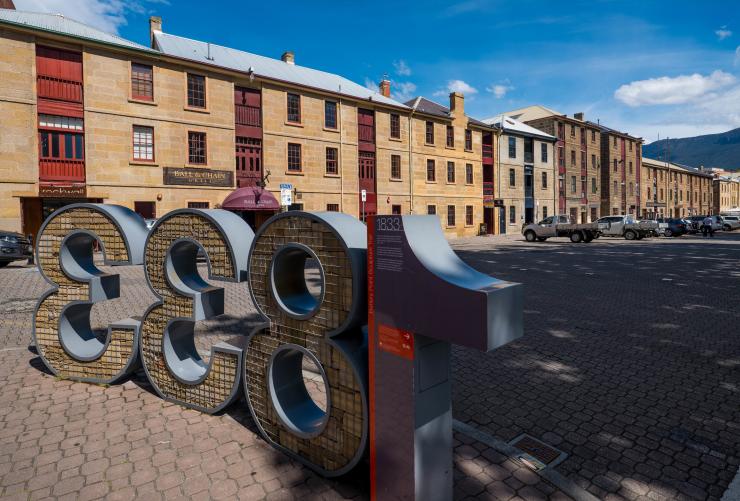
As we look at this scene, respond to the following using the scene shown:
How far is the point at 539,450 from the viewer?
3.72m

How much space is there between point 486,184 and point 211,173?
2524 centimetres

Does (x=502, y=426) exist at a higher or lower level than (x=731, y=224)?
lower

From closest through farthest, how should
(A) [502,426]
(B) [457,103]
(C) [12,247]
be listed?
1. (A) [502,426]
2. (C) [12,247]
3. (B) [457,103]

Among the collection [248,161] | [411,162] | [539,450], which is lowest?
[539,450]

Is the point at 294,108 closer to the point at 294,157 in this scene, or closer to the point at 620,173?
the point at 294,157

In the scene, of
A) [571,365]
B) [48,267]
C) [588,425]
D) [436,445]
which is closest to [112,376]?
[48,267]

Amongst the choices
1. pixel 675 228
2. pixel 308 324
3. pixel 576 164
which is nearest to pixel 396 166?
pixel 675 228

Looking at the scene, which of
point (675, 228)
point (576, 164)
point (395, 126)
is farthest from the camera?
point (576, 164)

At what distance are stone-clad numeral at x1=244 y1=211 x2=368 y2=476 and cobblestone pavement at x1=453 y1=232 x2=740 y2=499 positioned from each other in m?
1.55

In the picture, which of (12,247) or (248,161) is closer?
(12,247)

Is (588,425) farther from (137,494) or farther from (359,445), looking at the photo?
(137,494)

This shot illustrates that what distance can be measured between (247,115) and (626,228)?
27.8m

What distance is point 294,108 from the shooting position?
2645cm

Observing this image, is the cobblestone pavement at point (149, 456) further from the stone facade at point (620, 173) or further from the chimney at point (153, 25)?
the stone facade at point (620, 173)
